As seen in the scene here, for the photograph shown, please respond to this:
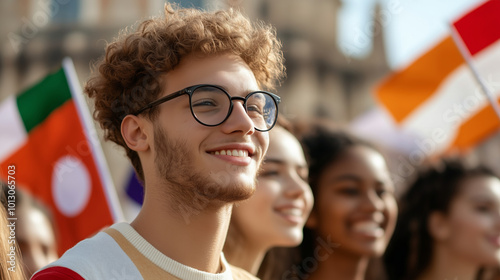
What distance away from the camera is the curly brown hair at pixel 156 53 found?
220cm

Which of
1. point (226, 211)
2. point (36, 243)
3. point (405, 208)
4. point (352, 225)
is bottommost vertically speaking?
point (405, 208)

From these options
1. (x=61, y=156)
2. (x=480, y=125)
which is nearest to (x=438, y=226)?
(x=480, y=125)

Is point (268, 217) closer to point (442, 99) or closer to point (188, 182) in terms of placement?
point (188, 182)

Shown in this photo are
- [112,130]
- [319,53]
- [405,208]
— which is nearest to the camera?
[112,130]

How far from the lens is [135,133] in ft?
7.34

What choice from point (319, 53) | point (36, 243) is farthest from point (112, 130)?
point (319, 53)

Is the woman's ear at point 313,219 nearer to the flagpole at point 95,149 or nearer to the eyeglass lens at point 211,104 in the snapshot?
the flagpole at point 95,149

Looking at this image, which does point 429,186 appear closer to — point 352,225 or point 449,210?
point 449,210

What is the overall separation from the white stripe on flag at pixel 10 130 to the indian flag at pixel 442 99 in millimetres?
2624

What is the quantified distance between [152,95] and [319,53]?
2209cm

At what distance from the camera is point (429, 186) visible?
15.8 ft

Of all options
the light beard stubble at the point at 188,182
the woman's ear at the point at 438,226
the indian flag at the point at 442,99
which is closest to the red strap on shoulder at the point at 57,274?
the light beard stubble at the point at 188,182

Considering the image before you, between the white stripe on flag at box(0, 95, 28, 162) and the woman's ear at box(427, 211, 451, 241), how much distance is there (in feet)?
8.91

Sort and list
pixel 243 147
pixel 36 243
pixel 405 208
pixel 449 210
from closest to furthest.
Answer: pixel 243 147 < pixel 36 243 < pixel 449 210 < pixel 405 208
